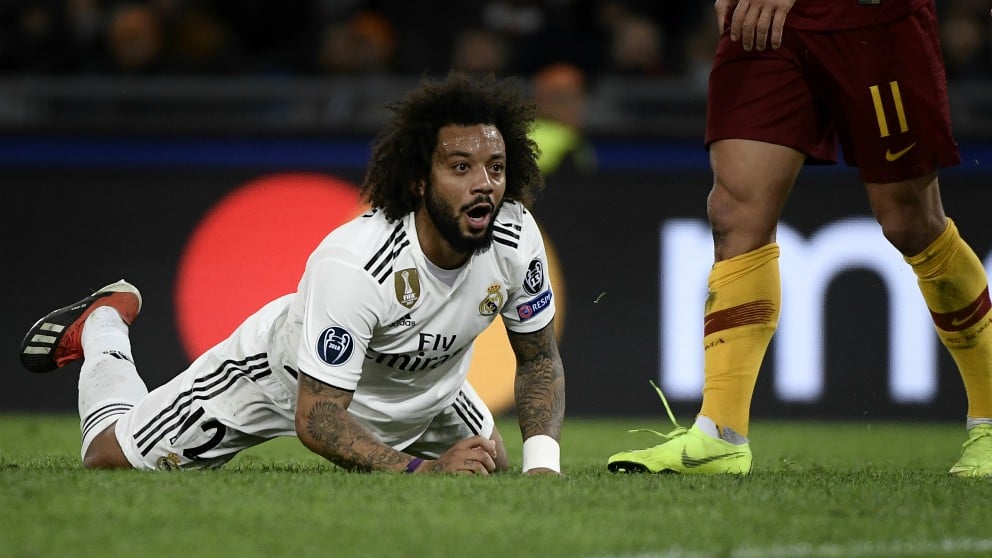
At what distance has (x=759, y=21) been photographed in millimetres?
4484

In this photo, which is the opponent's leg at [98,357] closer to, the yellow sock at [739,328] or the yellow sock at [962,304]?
the yellow sock at [739,328]

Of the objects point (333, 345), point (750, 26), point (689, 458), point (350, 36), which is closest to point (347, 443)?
point (333, 345)

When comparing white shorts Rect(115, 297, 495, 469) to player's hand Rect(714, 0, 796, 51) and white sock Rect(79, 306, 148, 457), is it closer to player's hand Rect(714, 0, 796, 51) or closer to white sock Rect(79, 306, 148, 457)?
white sock Rect(79, 306, 148, 457)

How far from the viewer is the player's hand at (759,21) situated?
14.7 ft

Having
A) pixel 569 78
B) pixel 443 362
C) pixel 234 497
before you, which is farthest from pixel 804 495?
pixel 569 78

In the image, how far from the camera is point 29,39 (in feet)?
31.7

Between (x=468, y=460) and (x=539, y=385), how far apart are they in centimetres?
48

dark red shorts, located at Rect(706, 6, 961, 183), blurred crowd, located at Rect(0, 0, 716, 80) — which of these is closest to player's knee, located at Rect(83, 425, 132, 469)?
dark red shorts, located at Rect(706, 6, 961, 183)

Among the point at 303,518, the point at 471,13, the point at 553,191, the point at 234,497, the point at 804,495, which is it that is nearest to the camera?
the point at 303,518

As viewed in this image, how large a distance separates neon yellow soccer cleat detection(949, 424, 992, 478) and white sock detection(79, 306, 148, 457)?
2.76 meters

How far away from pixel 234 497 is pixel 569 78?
544 cm

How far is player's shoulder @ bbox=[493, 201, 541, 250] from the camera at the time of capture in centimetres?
436

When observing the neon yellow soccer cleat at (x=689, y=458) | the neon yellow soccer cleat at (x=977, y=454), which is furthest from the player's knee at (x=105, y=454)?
the neon yellow soccer cleat at (x=977, y=454)

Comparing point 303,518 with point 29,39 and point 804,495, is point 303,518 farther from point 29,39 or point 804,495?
point 29,39
